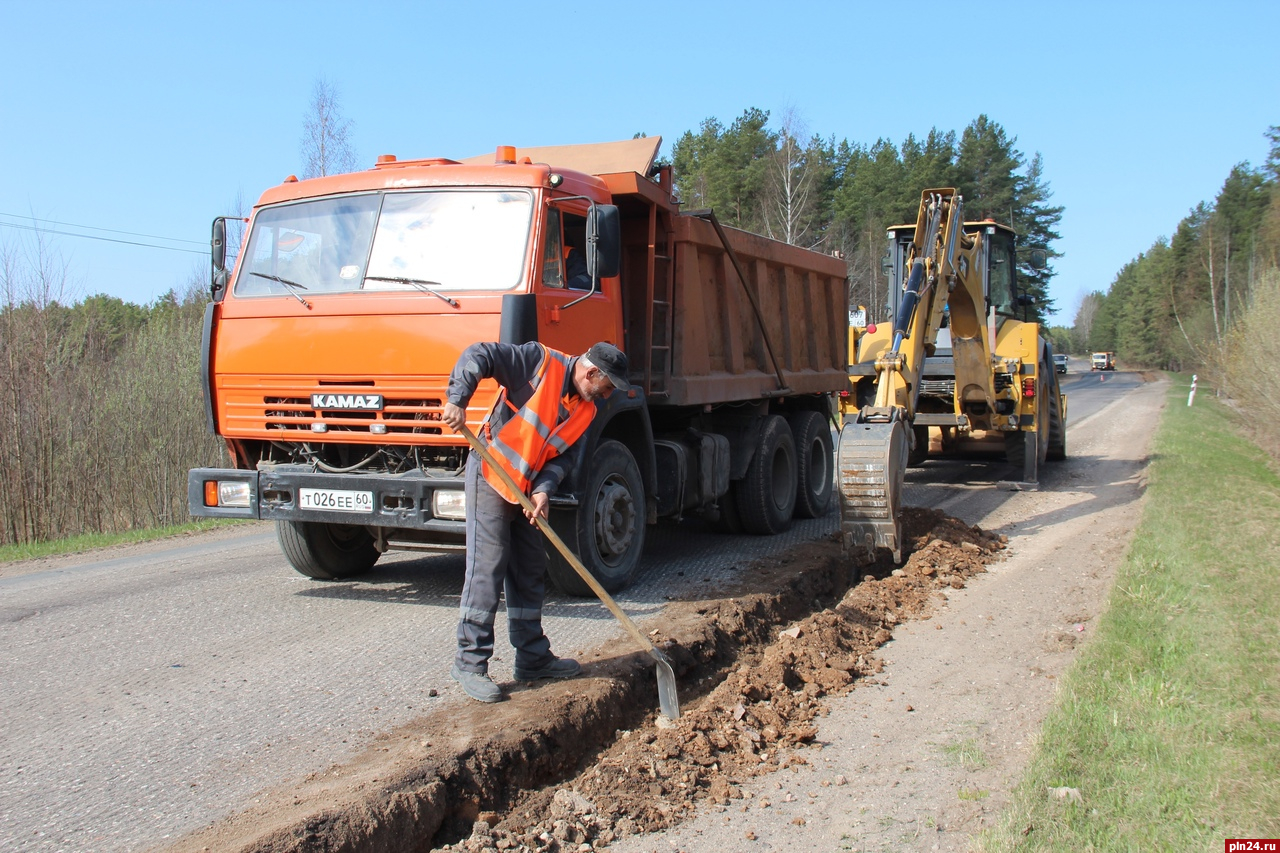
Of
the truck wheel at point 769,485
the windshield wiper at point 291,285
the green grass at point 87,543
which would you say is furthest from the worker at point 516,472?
the green grass at point 87,543

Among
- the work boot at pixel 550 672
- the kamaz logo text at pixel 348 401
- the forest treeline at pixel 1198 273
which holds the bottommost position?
the work boot at pixel 550 672

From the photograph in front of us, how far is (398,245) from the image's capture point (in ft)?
19.7

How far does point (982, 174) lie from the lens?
52281 mm

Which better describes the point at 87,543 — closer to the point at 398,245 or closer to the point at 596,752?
the point at 398,245

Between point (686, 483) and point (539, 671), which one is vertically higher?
point (686, 483)

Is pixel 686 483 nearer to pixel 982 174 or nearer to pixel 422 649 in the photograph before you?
pixel 422 649

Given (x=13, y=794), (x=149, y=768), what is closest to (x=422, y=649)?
(x=149, y=768)

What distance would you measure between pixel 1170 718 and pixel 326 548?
5.18m

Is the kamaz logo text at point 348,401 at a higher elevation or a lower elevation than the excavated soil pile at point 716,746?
higher

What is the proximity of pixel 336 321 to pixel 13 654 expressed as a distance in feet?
8.00

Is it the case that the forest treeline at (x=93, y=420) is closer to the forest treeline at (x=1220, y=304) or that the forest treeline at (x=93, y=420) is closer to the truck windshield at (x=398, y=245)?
the truck windshield at (x=398, y=245)

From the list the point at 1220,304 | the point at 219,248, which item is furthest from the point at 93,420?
the point at 1220,304

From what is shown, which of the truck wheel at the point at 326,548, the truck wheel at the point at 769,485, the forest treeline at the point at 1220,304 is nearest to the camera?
the truck wheel at the point at 326,548

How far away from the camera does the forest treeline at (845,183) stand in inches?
1331
